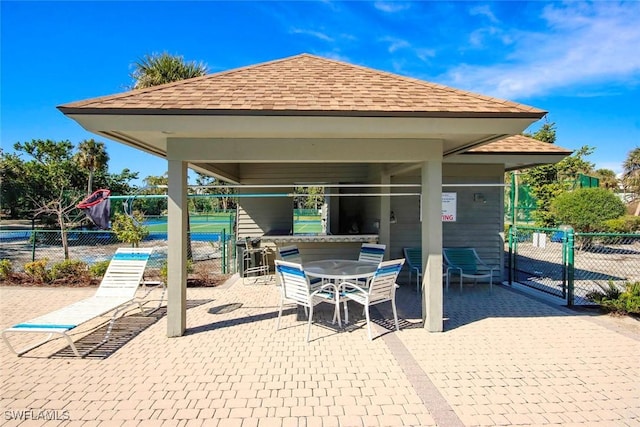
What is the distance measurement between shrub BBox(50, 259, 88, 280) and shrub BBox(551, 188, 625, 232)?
1774 cm

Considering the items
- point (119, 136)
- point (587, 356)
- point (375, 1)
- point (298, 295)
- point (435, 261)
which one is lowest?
point (587, 356)

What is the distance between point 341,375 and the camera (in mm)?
3670

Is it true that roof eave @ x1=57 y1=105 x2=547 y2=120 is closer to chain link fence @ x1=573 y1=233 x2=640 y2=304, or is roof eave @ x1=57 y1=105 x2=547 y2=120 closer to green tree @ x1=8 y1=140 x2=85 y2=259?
chain link fence @ x1=573 y1=233 x2=640 y2=304

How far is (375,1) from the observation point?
786cm

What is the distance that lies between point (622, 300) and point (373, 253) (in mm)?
4204

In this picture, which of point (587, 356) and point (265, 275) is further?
point (265, 275)

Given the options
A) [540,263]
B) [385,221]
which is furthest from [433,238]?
[540,263]

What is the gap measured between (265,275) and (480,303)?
17.0 ft

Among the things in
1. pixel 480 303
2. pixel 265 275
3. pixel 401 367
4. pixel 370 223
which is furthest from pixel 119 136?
pixel 480 303

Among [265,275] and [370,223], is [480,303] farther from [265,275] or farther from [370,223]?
[265,275]

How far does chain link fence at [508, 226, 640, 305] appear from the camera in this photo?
6617 mm

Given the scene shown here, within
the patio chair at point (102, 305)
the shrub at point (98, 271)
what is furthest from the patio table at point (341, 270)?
the shrub at point (98, 271)

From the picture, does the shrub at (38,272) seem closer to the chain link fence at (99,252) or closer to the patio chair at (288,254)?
the chain link fence at (99,252)

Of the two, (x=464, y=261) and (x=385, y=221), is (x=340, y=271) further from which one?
(x=464, y=261)
